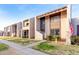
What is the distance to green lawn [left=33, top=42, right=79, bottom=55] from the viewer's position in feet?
15.3

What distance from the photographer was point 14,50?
15.5ft

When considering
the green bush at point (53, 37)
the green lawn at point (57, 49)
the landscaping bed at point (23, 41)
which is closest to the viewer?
the green lawn at point (57, 49)

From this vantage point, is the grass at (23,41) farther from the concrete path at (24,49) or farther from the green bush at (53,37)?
the green bush at (53,37)

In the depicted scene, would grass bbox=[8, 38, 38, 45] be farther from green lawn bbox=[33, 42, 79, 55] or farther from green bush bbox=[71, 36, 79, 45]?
green bush bbox=[71, 36, 79, 45]

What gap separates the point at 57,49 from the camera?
15.5ft

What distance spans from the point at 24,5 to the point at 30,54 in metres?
1.02

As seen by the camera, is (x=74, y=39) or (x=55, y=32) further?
(x=55, y=32)

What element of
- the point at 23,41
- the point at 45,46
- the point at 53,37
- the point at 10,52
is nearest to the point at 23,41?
the point at 23,41

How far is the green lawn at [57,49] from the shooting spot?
465 centimetres

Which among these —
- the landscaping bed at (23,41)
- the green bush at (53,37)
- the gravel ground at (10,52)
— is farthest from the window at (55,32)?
the gravel ground at (10,52)

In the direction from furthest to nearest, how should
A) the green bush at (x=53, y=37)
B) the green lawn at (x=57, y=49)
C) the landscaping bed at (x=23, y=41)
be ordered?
the landscaping bed at (x=23, y=41) < the green bush at (x=53, y=37) < the green lawn at (x=57, y=49)

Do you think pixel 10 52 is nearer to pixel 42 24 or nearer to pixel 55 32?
pixel 42 24
